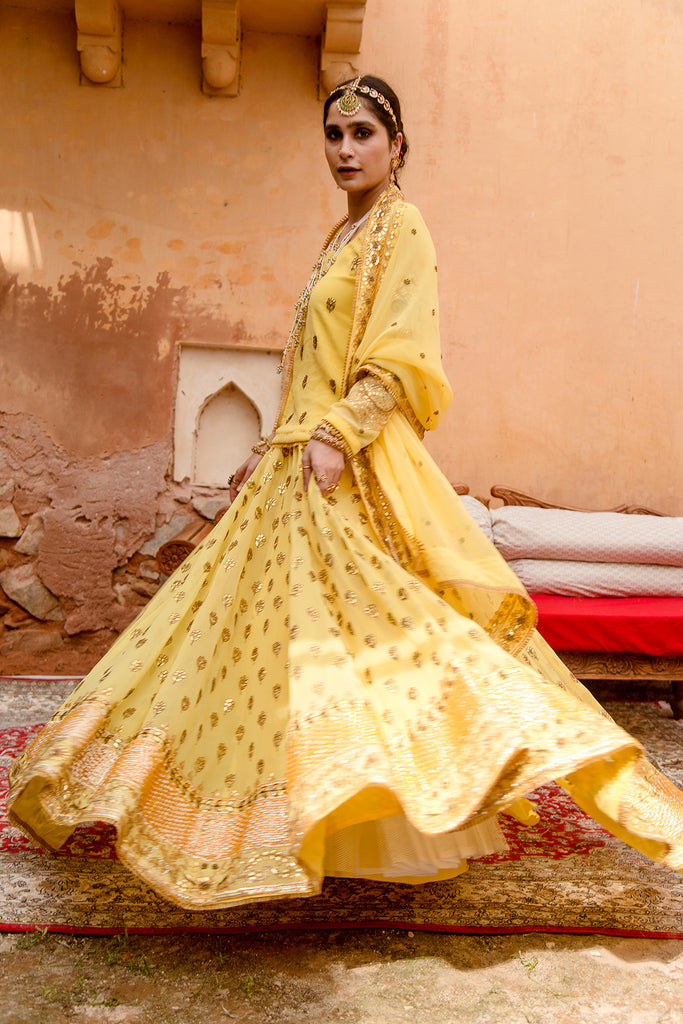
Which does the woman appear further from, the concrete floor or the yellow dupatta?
the concrete floor

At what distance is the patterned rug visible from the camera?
4.96ft

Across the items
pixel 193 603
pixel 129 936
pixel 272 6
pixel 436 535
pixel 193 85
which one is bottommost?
pixel 129 936

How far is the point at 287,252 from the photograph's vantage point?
13.0ft

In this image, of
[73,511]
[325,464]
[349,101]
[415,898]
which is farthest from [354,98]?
[73,511]

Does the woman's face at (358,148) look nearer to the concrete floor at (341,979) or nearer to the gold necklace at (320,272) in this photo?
the gold necklace at (320,272)

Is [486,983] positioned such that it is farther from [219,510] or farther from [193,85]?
[193,85]

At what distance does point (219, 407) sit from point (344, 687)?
2.85 metres

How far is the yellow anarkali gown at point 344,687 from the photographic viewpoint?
1.26 m

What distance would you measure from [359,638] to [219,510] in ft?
8.07

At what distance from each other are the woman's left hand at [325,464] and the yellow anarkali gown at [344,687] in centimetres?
2

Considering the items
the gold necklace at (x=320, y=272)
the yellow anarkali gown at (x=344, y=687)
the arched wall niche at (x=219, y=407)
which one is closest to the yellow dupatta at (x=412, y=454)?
the yellow anarkali gown at (x=344, y=687)

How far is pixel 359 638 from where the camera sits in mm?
1486

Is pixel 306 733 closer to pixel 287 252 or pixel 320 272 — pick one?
pixel 320 272

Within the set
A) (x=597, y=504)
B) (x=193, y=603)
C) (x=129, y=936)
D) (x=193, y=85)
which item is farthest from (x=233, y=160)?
(x=129, y=936)
